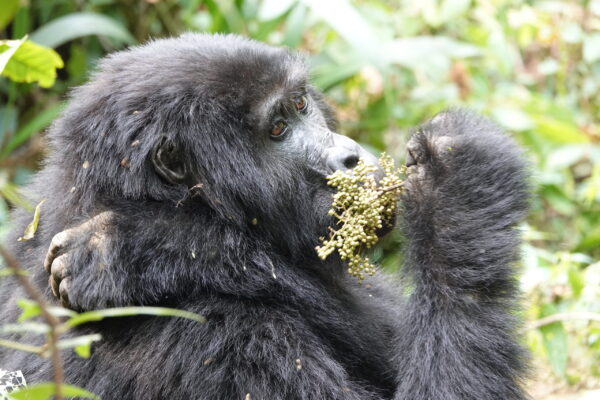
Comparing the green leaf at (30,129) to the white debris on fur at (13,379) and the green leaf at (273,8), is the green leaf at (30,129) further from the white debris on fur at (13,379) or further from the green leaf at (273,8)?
the white debris on fur at (13,379)

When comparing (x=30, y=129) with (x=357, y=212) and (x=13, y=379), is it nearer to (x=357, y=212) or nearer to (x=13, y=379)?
(x=13, y=379)

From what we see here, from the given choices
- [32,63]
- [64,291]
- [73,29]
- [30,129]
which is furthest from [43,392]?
[73,29]

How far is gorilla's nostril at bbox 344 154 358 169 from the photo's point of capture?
108 inches

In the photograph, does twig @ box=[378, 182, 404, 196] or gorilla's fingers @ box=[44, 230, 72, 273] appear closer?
gorilla's fingers @ box=[44, 230, 72, 273]

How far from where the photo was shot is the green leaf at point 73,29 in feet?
16.7

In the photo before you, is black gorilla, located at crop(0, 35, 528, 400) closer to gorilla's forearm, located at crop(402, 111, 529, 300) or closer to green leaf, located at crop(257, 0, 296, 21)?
gorilla's forearm, located at crop(402, 111, 529, 300)

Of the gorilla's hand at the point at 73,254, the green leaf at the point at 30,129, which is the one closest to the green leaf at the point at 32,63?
the gorilla's hand at the point at 73,254

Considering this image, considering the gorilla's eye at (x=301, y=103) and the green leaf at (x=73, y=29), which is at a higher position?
the green leaf at (x=73, y=29)

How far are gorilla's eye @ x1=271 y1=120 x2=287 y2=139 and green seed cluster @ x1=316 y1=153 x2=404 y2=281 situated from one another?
0.86ft

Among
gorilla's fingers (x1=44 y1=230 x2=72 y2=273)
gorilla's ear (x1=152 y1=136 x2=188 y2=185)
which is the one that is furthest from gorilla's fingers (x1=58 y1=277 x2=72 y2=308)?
gorilla's ear (x1=152 y1=136 x2=188 y2=185)

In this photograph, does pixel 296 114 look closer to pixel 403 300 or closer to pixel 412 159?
pixel 412 159

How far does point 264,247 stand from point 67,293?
2.18ft

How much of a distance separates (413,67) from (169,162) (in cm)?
373

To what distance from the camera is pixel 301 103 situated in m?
2.97
